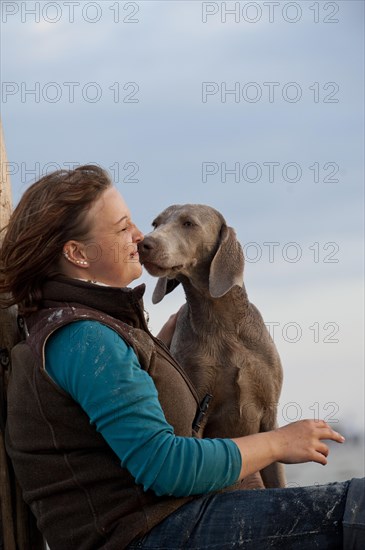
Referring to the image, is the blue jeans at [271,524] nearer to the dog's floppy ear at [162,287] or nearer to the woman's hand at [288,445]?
the woman's hand at [288,445]

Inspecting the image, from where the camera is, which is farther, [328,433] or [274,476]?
[274,476]

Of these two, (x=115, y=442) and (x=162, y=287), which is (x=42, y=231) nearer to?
(x=115, y=442)

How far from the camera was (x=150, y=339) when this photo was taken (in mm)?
2883

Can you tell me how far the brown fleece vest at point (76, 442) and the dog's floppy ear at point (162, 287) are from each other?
208 cm

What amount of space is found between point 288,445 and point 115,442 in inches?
Result: 22.7

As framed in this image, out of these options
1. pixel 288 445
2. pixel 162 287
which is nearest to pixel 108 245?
pixel 288 445

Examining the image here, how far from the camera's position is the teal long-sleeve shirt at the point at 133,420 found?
Result: 2.45 meters

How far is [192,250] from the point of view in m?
4.83

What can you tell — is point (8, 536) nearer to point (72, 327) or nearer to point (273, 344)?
point (72, 327)

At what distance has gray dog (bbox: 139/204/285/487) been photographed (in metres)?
4.56

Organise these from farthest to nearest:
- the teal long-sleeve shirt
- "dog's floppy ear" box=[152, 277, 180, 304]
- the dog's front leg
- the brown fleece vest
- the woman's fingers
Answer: "dog's floppy ear" box=[152, 277, 180, 304] → the dog's front leg → the woman's fingers → the brown fleece vest → the teal long-sleeve shirt

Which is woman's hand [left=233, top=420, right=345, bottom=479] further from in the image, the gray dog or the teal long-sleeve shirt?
the gray dog

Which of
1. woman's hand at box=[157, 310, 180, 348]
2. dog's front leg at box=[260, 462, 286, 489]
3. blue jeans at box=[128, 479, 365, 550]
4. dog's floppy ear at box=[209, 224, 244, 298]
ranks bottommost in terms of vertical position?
dog's front leg at box=[260, 462, 286, 489]

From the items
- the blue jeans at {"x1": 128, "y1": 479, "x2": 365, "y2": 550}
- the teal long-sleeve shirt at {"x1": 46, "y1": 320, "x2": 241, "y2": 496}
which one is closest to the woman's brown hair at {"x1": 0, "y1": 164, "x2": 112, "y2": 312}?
the teal long-sleeve shirt at {"x1": 46, "y1": 320, "x2": 241, "y2": 496}
